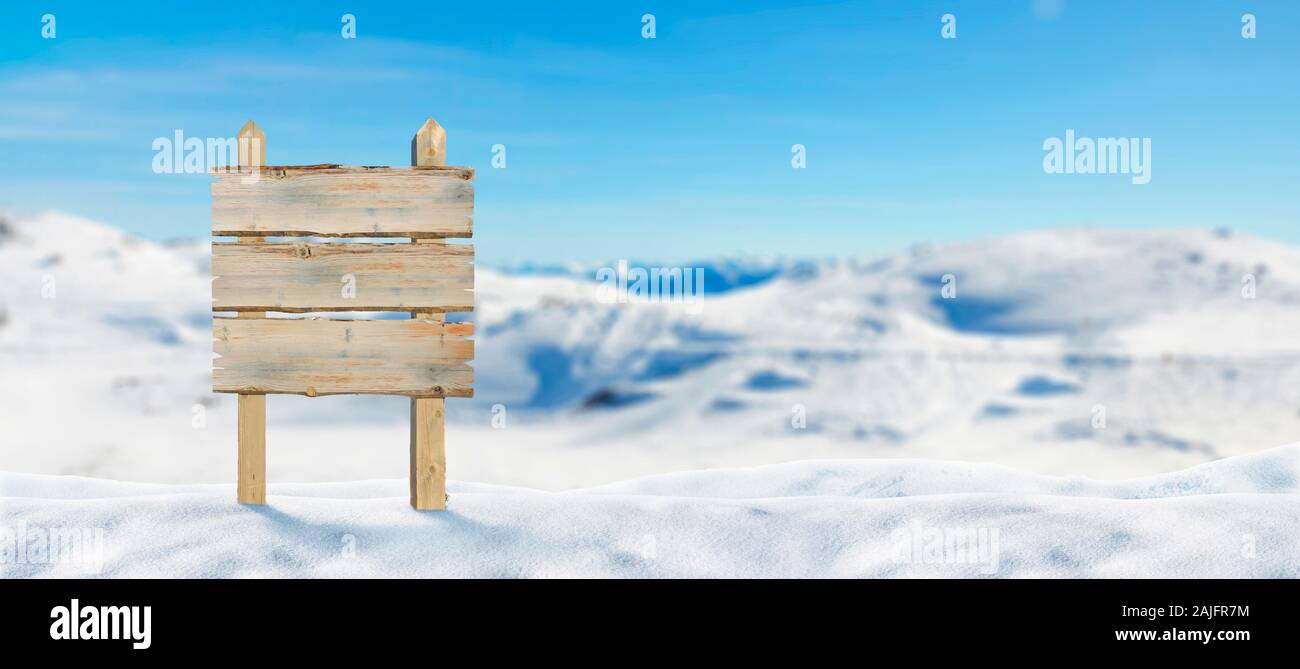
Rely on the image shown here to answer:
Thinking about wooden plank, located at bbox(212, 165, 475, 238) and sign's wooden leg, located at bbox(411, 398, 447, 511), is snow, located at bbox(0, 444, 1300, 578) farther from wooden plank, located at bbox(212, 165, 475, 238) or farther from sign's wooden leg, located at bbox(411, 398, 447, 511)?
wooden plank, located at bbox(212, 165, 475, 238)

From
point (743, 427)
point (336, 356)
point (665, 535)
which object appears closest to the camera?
point (665, 535)

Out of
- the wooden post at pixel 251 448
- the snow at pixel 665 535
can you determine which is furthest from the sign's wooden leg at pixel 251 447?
the snow at pixel 665 535

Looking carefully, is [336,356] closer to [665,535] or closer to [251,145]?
[251,145]

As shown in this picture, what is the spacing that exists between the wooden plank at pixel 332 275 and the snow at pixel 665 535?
121 cm

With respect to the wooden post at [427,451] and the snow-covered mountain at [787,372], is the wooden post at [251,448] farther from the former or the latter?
the snow-covered mountain at [787,372]

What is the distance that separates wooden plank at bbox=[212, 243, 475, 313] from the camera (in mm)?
5484

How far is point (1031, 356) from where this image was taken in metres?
11.9

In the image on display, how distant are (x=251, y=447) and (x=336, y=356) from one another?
2.53 ft

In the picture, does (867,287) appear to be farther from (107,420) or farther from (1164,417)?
(107,420)

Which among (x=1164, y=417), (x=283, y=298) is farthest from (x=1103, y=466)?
(x=283, y=298)

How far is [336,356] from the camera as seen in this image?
5.48 m

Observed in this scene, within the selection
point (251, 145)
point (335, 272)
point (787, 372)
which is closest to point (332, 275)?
point (335, 272)

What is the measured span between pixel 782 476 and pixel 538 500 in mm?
1969
